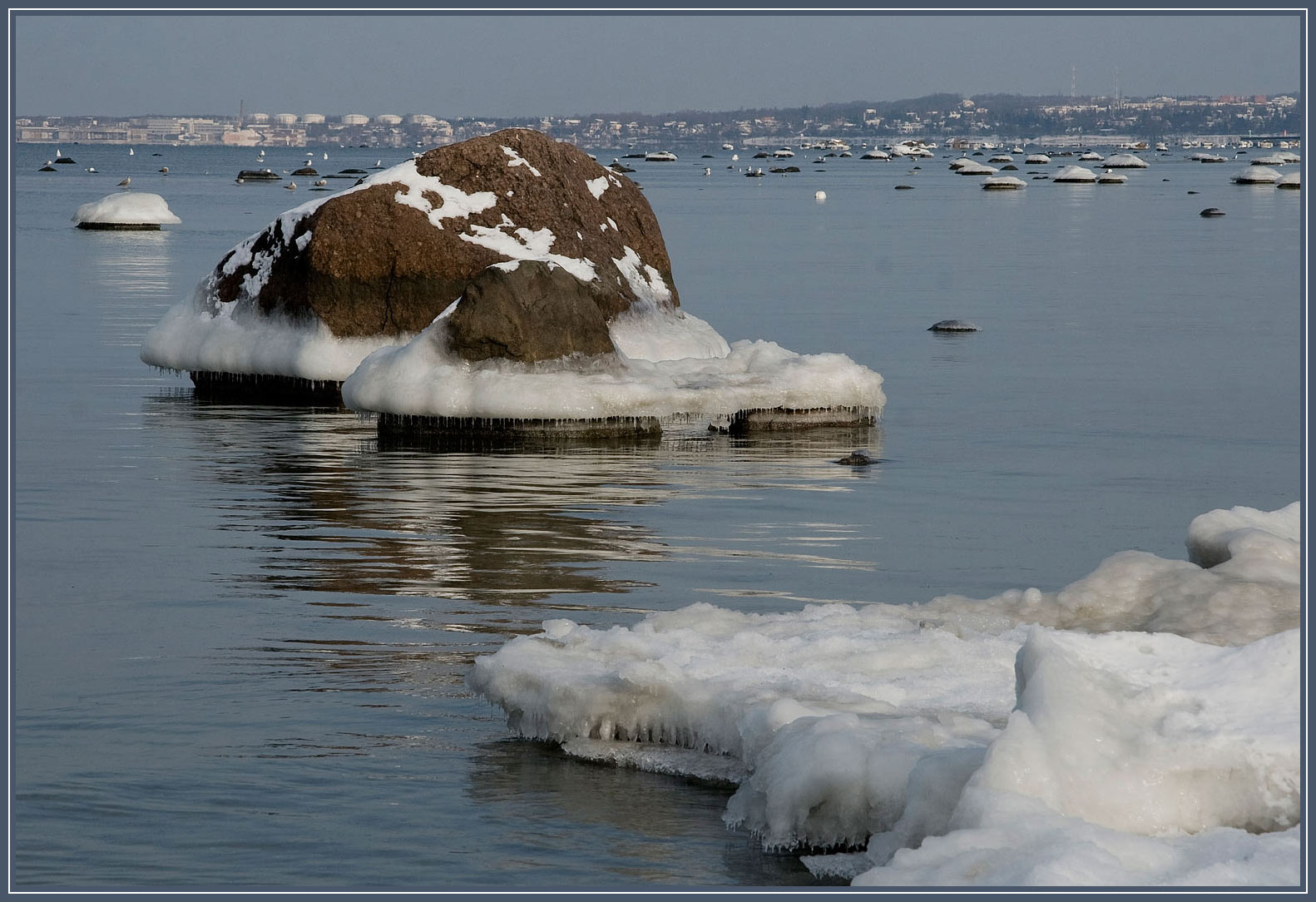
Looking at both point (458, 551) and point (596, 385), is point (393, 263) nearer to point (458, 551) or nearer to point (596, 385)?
point (596, 385)

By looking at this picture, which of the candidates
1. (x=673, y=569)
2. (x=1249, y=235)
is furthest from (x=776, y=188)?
(x=673, y=569)

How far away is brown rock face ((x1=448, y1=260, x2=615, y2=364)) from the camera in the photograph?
18344 millimetres

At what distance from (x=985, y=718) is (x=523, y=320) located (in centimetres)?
1045

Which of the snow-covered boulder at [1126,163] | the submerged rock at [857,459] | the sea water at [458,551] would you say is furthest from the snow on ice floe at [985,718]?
the snow-covered boulder at [1126,163]

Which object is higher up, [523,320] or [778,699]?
[523,320]

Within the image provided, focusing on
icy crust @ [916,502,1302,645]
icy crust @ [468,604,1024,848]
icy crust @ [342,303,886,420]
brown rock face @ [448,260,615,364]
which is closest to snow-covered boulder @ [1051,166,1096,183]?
icy crust @ [342,303,886,420]

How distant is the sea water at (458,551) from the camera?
807 cm

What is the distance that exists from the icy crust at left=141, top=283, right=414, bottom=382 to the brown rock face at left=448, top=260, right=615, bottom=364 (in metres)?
3.12

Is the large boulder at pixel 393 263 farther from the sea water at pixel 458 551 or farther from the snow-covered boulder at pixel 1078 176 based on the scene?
the snow-covered boulder at pixel 1078 176

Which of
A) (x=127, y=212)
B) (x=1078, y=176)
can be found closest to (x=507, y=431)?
(x=127, y=212)

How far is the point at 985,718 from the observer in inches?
340

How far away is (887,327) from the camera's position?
31.6 m

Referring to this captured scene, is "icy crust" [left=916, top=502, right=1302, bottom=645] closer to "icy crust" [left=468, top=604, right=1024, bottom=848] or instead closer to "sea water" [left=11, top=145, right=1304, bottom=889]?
"icy crust" [left=468, top=604, right=1024, bottom=848]

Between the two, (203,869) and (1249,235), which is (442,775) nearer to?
(203,869)
